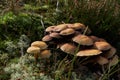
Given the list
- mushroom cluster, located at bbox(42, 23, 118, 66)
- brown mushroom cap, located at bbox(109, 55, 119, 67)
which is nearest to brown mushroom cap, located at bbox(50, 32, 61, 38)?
mushroom cluster, located at bbox(42, 23, 118, 66)

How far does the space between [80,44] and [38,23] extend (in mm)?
997

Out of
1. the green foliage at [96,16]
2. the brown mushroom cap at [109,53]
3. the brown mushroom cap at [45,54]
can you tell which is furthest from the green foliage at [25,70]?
the green foliage at [96,16]

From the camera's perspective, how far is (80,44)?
10.7ft

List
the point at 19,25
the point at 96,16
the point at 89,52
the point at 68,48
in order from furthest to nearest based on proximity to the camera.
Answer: the point at 19,25, the point at 96,16, the point at 68,48, the point at 89,52

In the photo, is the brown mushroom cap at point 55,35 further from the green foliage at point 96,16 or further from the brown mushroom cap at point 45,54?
the green foliage at point 96,16

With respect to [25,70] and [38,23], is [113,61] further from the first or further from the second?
[38,23]

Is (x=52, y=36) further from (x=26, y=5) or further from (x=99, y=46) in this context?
(x=26, y=5)

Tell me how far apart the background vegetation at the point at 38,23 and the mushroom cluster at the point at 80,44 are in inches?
9.7

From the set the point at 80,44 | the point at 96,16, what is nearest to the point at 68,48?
the point at 80,44

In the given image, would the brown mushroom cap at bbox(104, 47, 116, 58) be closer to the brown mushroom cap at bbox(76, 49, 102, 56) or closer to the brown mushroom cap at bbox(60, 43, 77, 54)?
the brown mushroom cap at bbox(76, 49, 102, 56)

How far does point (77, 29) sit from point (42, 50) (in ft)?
1.47

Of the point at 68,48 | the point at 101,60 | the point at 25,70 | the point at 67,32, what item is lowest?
the point at 25,70

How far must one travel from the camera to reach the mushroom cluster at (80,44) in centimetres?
326

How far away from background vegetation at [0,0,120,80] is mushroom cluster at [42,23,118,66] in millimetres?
246
